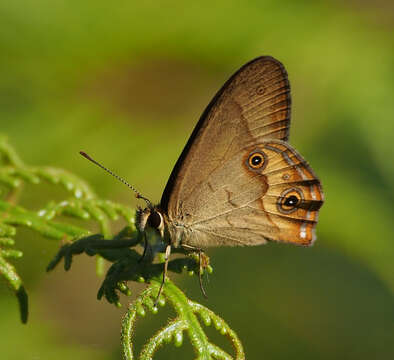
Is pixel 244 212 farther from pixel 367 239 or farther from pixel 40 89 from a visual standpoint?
pixel 40 89

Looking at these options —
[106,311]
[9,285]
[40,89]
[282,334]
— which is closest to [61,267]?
[106,311]

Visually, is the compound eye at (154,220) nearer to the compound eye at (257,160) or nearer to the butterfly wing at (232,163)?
the butterfly wing at (232,163)

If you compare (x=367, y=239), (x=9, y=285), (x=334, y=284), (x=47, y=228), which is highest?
(x=367, y=239)

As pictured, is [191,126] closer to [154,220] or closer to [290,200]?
[290,200]

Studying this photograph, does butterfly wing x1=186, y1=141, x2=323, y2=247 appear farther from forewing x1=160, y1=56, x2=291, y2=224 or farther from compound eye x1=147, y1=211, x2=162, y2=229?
compound eye x1=147, y1=211, x2=162, y2=229

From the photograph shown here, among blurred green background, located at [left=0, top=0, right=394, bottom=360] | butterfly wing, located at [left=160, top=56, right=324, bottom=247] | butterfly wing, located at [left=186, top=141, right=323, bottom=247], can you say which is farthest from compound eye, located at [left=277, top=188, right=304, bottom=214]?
blurred green background, located at [left=0, top=0, right=394, bottom=360]

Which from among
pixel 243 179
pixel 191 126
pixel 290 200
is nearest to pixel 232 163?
pixel 243 179

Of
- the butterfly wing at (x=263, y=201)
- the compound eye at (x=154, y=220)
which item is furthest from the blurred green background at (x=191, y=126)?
the compound eye at (x=154, y=220)
